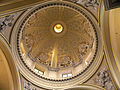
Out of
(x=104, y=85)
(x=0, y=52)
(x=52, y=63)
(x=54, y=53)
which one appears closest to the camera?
(x=0, y=52)

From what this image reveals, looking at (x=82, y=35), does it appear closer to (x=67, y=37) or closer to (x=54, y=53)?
(x=67, y=37)

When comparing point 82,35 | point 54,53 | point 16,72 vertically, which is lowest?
point 16,72

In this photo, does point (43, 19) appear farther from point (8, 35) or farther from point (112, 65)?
point (112, 65)

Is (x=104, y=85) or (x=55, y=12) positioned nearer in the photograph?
(x=104, y=85)

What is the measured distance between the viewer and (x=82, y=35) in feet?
56.2

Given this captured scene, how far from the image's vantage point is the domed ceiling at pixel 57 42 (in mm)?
15068

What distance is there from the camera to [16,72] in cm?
1127

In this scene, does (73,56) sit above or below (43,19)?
below

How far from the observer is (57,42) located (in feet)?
61.2

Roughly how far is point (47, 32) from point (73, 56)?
16.3 feet

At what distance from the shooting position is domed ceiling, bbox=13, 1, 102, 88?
15.1 meters

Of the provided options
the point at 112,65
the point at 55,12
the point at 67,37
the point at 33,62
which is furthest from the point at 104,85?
the point at 55,12

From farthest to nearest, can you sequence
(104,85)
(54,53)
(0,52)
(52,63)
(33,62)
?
(54,53) → (52,63) → (33,62) → (104,85) → (0,52)

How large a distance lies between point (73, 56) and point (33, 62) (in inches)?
213
